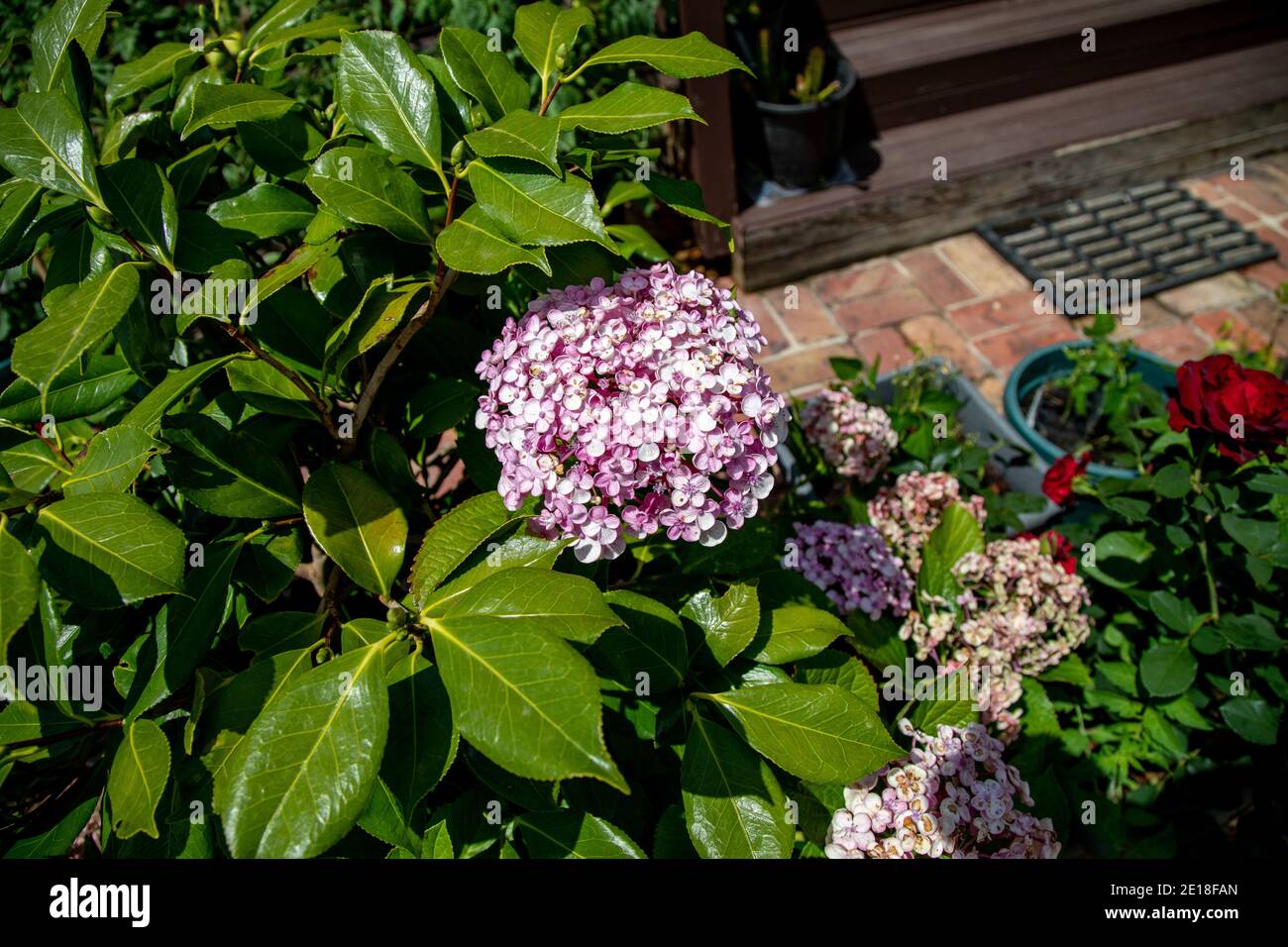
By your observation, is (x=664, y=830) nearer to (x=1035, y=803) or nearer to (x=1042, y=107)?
(x=1035, y=803)

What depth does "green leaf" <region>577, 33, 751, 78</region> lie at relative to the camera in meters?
1.10

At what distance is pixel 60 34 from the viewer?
106 centimetres

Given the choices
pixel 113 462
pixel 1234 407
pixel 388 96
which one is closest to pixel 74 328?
pixel 113 462

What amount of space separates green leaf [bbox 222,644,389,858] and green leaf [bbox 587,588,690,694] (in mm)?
315

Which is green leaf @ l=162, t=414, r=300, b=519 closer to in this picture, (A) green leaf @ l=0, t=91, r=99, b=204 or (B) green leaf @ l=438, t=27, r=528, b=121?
(A) green leaf @ l=0, t=91, r=99, b=204

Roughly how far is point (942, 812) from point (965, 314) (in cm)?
290

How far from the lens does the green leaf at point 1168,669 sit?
1785 millimetres

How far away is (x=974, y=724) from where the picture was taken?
1379mm

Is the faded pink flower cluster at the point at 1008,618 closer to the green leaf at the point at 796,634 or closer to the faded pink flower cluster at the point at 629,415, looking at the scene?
the green leaf at the point at 796,634

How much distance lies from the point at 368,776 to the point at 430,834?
40 centimetres

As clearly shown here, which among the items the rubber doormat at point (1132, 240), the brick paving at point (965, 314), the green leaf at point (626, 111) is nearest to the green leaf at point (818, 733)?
the green leaf at point (626, 111)

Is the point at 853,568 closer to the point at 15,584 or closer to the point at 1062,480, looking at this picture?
the point at 1062,480

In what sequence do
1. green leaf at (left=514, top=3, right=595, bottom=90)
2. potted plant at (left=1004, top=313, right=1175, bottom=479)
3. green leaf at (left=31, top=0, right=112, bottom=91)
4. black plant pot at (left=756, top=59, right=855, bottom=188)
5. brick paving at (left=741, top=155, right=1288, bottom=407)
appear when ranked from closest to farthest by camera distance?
green leaf at (left=31, top=0, right=112, bottom=91) < green leaf at (left=514, top=3, right=595, bottom=90) < potted plant at (left=1004, top=313, right=1175, bottom=479) < brick paving at (left=741, top=155, right=1288, bottom=407) < black plant pot at (left=756, top=59, right=855, bottom=188)

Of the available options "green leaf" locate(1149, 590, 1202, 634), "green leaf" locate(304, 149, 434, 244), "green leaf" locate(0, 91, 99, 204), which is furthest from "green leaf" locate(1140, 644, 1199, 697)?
"green leaf" locate(0, 91, 99, 204)
